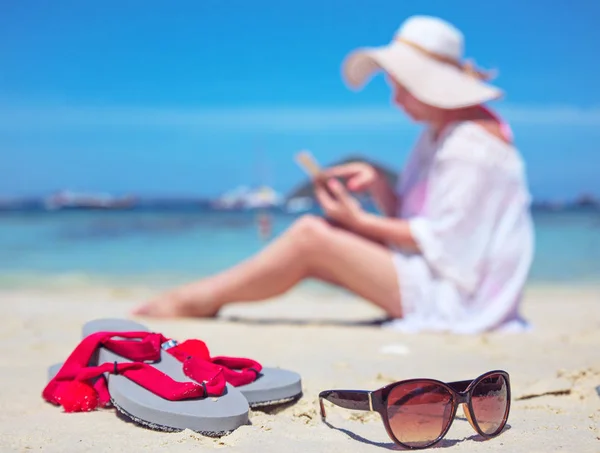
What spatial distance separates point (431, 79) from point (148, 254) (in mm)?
6768

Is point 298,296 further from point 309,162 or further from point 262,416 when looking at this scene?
point 262,416

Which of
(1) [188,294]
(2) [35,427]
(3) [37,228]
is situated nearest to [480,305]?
(1) [188,294]

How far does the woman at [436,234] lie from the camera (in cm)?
362

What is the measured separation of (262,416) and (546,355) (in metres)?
1.55

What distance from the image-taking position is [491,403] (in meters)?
1.90

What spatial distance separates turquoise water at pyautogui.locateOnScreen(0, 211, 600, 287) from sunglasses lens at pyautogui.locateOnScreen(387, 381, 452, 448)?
5599mm

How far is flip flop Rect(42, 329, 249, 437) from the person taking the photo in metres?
1.90

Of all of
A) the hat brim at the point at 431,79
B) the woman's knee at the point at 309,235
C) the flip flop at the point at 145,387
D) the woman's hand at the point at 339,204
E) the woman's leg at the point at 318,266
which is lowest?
the flip flop at the point at 145,387

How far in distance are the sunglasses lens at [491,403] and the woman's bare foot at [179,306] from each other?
7.28ft

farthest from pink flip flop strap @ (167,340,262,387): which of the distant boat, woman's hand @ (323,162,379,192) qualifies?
the distant boat

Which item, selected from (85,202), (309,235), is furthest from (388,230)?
(85,202)

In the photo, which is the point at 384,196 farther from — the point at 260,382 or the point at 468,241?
the point at 260,382

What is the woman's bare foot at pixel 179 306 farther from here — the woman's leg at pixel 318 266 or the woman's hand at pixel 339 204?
the woman's hand at pixel 339 204

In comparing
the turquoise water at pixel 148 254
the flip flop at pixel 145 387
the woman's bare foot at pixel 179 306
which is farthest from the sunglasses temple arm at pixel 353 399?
the turquoise water at pixel 148 254
